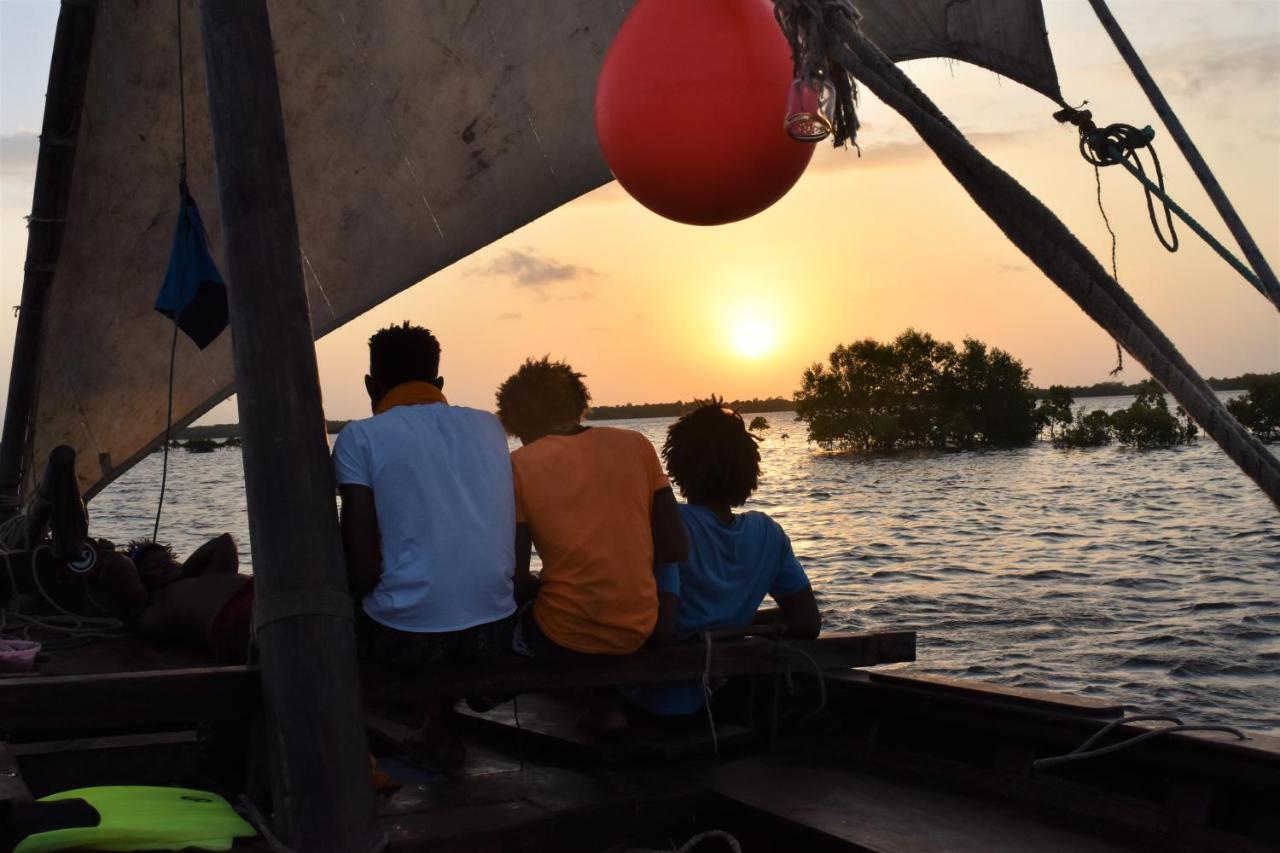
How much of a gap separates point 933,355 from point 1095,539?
4609 centimetres

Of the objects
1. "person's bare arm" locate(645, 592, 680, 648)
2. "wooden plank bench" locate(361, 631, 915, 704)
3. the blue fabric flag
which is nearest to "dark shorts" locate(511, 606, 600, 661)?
"wooden plank bench" locate(361, 631, 915, 704)

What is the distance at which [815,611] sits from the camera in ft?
14.2

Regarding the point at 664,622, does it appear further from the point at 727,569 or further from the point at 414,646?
the point at 414,646

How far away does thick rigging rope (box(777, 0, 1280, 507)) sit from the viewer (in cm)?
199

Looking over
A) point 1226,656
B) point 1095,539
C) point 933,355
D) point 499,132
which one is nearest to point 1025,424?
point 933,355

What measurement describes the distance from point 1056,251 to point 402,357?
85.9 inches

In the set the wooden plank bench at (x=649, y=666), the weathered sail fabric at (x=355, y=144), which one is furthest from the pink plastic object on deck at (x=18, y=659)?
the weathered sail fabric at (x=355, y=144)

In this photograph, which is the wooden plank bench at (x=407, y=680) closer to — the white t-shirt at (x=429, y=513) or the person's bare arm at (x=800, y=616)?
the person's bare arm at (x=800, y=616)

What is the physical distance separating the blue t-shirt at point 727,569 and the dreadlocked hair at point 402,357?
1.17 meters

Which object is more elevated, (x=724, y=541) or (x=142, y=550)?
(x=724, y=541)

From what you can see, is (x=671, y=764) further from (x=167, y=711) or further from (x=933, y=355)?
(x=933, y=355)

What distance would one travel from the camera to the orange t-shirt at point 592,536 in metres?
3.84

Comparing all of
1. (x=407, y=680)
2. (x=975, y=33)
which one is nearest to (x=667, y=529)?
(x=407, y=680)

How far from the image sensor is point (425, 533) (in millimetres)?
3447
